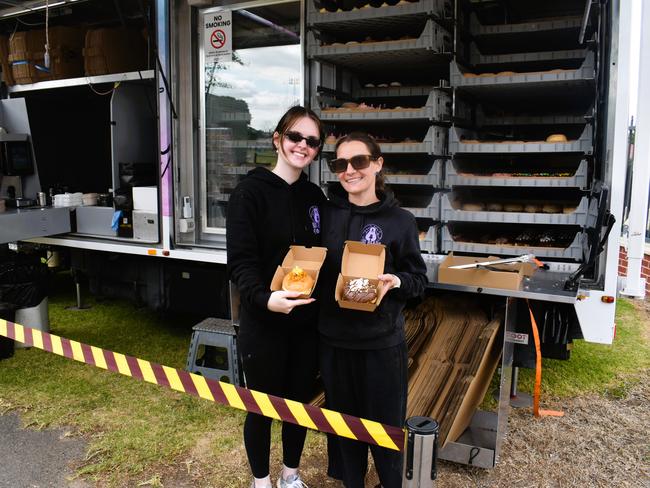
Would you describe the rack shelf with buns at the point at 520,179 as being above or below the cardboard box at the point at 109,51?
below

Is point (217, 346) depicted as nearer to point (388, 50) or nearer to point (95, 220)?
point (95, 220)

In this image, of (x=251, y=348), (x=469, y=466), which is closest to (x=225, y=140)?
(x=251, y=348)

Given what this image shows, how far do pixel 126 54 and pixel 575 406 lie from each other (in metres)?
4.60

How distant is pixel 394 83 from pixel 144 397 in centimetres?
292

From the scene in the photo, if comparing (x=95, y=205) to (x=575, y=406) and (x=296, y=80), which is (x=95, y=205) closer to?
(x=296, y=80)

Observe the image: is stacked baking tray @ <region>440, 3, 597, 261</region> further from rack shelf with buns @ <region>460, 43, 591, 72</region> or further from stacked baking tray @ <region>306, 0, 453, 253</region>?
stacked baking tray @ <region>306, 0, 453, 253</region>

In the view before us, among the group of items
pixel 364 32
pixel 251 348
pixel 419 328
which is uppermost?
pixel 364 32

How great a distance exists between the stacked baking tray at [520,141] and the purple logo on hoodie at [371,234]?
4.66 feet

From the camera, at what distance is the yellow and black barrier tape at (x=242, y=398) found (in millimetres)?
1967

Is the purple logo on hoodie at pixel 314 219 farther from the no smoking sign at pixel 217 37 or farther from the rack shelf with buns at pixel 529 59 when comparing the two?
the no smoking sign at pixel 217 37

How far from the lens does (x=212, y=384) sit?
92.7 inches

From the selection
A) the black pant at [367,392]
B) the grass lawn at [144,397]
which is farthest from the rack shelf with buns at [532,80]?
the grass lawn at [144,397]

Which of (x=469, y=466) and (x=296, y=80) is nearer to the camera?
(x=469, y=466)

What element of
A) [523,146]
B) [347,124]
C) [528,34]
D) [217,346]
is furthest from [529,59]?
[217,346]
